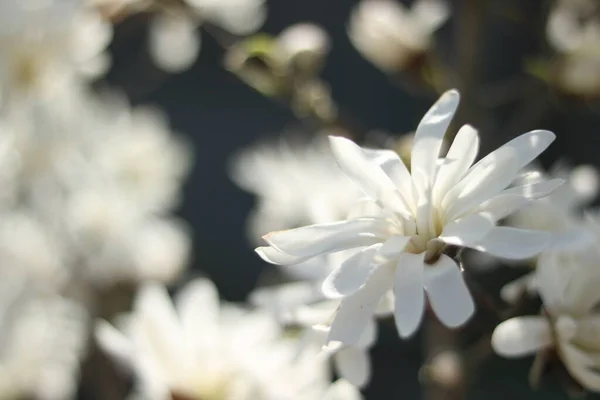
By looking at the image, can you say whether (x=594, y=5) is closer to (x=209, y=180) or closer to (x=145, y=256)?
(x=145, y=256)

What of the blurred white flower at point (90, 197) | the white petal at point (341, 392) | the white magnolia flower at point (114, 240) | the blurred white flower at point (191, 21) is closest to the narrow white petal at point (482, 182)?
the white petal at point (341, 392)

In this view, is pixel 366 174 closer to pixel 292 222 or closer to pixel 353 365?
pixel 353 365

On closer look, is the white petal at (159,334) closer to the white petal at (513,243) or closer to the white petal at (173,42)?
the white petal at (513,243)

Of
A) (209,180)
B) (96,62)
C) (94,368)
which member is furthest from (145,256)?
(209,180)

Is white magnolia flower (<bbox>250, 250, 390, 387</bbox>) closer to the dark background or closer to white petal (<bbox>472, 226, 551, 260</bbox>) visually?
white petal (<bbox>472, 226, 551, 260</bbox>)

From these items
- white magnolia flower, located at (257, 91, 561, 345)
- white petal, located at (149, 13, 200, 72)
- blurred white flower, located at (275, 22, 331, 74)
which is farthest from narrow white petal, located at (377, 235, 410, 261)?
white petal, located at (149, 13, 200, 72)

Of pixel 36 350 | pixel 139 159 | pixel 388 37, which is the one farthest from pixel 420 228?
pixel 139 159
